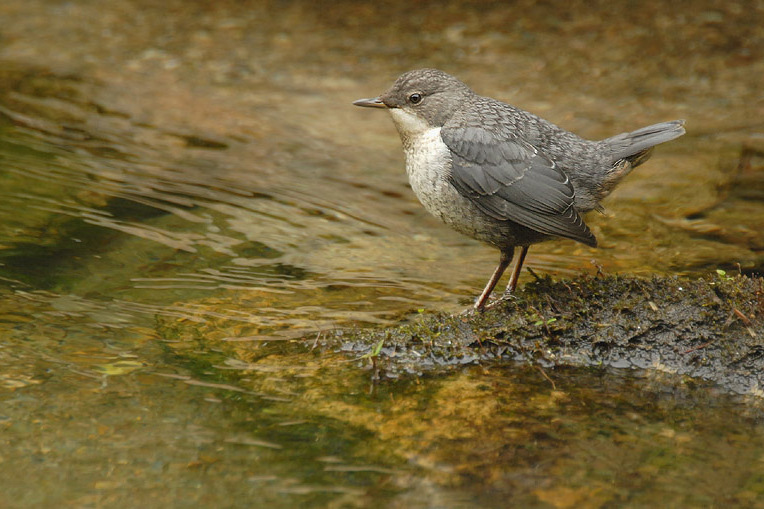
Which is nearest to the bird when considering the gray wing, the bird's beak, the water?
the gray wing

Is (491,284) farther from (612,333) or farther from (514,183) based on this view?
(612,333)

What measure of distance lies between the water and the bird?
2.12 feet

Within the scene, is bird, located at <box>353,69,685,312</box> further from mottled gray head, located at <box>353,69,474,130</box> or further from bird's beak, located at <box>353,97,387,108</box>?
bird's beak, located at <box>353,97,387,108</box>

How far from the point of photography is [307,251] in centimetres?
536

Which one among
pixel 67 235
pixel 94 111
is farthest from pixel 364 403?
pixel 94 111

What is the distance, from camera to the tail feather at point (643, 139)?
4246 millimetres

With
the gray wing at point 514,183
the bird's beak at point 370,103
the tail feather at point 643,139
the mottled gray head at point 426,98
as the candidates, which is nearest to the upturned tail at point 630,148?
the tail feather at point 643,139

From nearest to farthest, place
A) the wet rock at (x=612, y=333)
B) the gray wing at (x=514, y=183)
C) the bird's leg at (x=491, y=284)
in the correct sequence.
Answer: the wet rock at (x=612, y=333), the gray wing at (x=514, y=183), the bird's leg at (x=491, y=284)

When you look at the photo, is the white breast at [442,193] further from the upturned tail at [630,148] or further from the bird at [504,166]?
the upturned tail at [630,148]

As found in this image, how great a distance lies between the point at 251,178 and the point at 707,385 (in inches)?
149

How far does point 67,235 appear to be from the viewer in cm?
516

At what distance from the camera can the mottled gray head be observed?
451 cm

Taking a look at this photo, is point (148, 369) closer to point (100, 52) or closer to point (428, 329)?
point (428, 329)

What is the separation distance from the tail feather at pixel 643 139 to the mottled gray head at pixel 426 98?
0.83 meters
